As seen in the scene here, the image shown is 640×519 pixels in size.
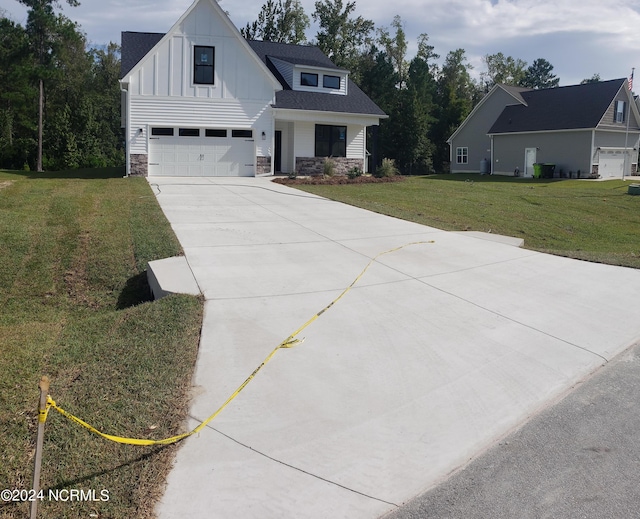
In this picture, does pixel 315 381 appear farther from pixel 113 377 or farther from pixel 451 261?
pixel 451 261

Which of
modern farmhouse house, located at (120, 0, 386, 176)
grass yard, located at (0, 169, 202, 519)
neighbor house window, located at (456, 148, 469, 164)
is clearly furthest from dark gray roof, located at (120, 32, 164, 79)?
neighbor house window, located at (456, 148, 469, 164)

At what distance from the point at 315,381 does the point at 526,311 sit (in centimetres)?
331

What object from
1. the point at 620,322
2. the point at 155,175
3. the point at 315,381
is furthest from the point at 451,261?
the point at 155,175

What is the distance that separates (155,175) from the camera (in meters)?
23.8

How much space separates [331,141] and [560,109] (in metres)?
19.7

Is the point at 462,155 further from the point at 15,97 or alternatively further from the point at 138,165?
the point at 15,97

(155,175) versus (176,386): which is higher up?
(155,175)

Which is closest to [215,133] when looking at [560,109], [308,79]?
[308,79]

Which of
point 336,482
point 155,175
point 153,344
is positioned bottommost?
point 336,482

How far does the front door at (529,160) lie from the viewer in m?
39.6

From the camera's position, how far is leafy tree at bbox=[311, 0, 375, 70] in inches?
1960

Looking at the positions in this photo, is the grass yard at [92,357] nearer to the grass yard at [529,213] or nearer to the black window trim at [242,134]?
the grass yard at [529,213]

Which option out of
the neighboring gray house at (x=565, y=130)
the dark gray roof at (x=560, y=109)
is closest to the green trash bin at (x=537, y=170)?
the neighboring gray house at (x=565, y=130)

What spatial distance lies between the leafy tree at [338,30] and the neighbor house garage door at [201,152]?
27229mm
